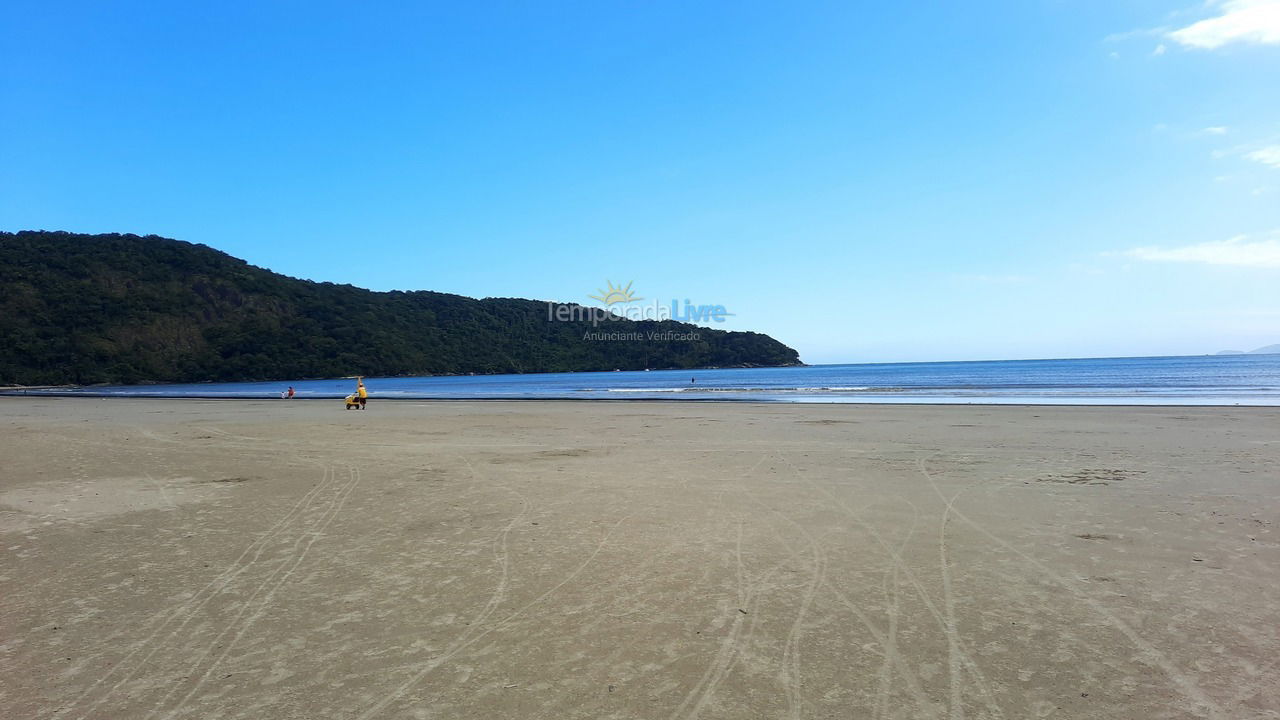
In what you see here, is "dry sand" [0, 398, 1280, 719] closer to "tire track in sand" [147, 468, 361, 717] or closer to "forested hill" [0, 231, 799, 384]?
"tire track in sand" [147, 468, 361, 717]

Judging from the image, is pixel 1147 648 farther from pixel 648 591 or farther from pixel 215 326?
pixel 215 326

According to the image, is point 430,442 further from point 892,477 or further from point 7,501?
point 892,477

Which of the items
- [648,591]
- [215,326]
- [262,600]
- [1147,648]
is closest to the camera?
[1147,648]

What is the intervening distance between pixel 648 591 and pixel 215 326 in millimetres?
133512

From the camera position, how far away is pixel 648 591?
15.0 ft

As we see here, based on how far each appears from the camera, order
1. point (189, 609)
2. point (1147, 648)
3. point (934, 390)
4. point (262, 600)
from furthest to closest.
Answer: point (934, 390) < point (262, 600) < point (189, 609) < point (1147, 648)

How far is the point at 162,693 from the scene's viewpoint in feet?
10.3

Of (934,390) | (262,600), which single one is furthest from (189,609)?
(934,390)

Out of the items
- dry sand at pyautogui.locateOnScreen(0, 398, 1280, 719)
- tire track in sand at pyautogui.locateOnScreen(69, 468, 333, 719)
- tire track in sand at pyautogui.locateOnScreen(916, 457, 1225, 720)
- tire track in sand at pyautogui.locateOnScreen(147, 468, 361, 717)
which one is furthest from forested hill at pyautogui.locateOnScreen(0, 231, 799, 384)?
tire track in sand at pyautogui.locateOnScreen(916, 457, 1225, 720)

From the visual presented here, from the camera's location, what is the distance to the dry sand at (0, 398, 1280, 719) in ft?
10.3

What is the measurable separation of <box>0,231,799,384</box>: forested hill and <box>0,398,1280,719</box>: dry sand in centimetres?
11079

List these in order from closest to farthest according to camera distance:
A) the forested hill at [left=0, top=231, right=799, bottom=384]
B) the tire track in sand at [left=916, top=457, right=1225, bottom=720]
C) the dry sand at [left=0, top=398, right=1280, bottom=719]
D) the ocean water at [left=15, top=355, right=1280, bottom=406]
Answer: the tire track in sand at [left=916, top=457, right=1225, bottom=720] → the dry sand at [left=0, top=398, right=1280, bottom=719] → the ocean water at [left=15, top=355, right=1280, bottom=406] → the forested hill at [left=0, top=231, right=799, bottom=384]

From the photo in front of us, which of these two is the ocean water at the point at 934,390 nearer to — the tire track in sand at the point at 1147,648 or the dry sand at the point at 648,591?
the dry sand at the point at 648,591

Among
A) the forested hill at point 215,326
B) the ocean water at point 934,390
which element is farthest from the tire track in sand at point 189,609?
the forested hill at point 215,326
